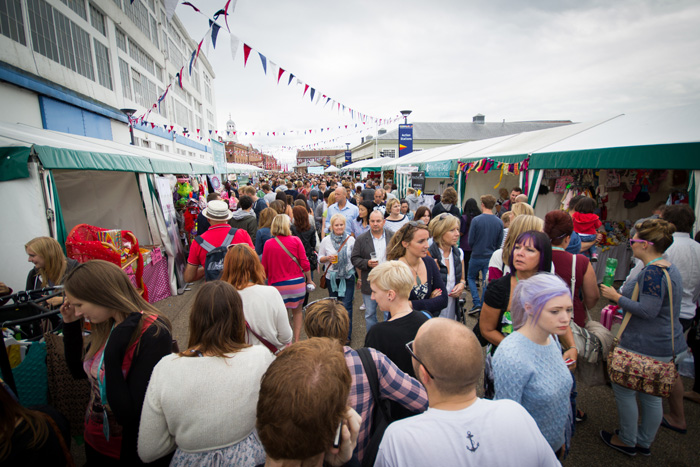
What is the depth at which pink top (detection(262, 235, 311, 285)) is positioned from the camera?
3.29 metres

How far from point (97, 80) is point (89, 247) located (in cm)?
1357

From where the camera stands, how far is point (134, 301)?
166 centimetres

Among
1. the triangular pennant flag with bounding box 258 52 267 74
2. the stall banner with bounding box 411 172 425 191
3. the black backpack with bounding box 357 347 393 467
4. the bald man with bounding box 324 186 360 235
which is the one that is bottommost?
the black backpack with bounding box 357 347 393 467

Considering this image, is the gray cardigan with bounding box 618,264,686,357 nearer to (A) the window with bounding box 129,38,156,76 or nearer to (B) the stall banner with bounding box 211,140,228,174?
(B) the stall banner with bounding box 211,140,228,174

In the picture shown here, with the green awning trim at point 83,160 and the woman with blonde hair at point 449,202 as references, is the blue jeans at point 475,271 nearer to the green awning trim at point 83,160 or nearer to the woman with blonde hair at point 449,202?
the woman with blonde hair at point 449,202

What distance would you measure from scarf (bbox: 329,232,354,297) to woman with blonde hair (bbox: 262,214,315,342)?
0.45 m

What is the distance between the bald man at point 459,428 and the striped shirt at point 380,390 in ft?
0.96

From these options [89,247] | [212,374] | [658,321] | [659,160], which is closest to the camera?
[212,374]

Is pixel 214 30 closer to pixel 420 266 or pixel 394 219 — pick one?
pixel 394 219

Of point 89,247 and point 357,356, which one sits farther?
point 89,247

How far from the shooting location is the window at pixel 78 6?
10.6m

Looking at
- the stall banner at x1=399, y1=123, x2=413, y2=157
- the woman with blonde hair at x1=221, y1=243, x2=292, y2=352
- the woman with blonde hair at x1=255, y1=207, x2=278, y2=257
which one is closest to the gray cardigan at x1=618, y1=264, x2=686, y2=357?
the woman with blonde hair at x1=221, y1=243, x2=292, y2=352

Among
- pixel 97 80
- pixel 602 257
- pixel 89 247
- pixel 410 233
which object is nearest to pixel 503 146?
pixel 602 257

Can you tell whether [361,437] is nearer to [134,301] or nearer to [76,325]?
[134,301]
